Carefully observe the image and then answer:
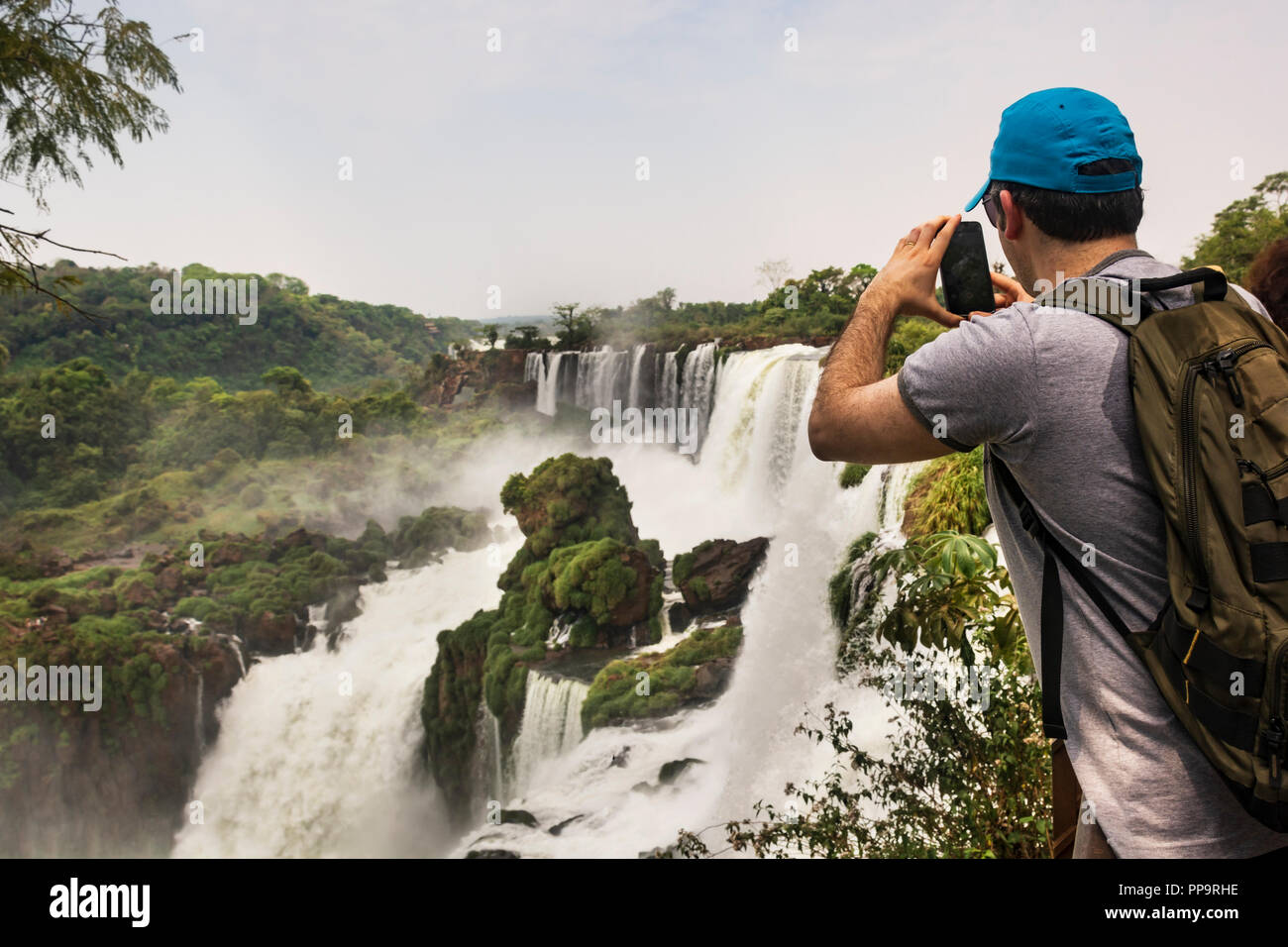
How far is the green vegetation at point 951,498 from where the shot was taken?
12.7 feet

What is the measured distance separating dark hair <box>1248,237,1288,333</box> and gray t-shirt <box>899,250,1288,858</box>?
64 centimetres

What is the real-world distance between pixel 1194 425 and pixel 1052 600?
186mm

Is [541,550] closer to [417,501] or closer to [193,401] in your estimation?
[417,501]

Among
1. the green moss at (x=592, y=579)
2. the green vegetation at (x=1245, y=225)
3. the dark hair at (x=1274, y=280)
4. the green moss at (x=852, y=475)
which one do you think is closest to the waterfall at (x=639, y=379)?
the green moss at (x=592, y=579)

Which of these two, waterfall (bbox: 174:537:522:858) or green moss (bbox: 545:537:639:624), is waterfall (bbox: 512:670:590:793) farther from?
waterfall (bbox: 174:537:522:858)

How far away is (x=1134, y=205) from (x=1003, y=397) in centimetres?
28

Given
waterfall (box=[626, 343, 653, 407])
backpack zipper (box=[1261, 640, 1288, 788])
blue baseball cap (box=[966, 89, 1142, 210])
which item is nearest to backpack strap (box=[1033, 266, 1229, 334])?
blue baseball cap (box=[966, 89, 1142, 210])

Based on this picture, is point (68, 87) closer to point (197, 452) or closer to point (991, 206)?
point (197, 452)

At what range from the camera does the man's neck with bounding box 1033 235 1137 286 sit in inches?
33.2

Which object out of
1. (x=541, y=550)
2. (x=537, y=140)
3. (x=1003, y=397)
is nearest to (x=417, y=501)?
(x=541, y=550)

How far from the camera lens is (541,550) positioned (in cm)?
572

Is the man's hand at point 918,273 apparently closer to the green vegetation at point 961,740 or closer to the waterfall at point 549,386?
the green vegetation at point 961,740

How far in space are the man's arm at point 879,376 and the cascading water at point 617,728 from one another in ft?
11.3

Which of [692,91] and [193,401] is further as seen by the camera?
[193,401]
